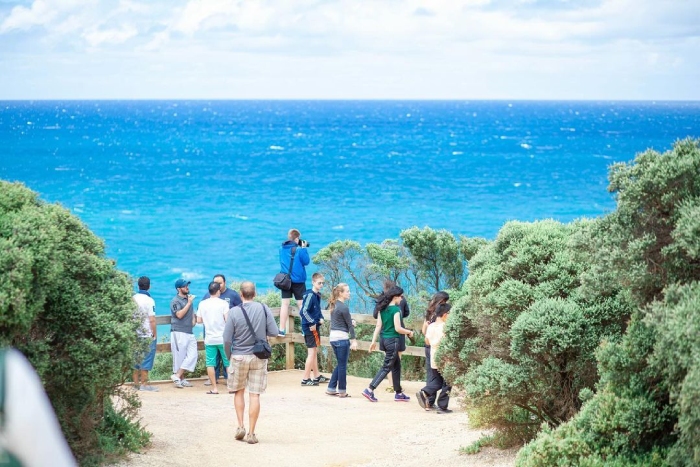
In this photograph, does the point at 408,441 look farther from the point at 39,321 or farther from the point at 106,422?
the point at 39,321

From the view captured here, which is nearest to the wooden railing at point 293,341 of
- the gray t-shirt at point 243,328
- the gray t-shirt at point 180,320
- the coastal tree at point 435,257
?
the gray t-shirt at point 180,320

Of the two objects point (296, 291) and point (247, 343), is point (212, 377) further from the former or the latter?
point (247, 343)

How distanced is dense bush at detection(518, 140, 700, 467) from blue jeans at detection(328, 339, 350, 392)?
246 inches

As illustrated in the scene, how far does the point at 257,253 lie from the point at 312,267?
433 inches

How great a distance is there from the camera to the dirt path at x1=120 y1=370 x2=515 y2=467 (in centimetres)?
891

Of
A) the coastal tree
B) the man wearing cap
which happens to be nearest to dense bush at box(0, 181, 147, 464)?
the man wearing cap

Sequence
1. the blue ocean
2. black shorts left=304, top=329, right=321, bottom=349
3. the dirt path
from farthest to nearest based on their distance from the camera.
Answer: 1. the blue ocean
2. black shorts left=304, top=329, right=321, bottom=349
3. the dirt path

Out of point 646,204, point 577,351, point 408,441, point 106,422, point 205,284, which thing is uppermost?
point 646,204

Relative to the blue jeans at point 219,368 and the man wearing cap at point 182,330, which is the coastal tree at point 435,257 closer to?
the blue jeans at point 219,368

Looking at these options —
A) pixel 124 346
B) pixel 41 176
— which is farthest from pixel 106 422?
pixel 41 176

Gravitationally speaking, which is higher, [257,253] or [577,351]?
[577,351]

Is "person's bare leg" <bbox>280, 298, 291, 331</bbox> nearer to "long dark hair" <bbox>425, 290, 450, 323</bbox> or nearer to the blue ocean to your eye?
"long dark hair" <bbox>425, 290, 450, 323</bbox>

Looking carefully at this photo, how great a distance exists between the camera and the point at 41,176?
83.7 m

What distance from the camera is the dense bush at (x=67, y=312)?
6.14 meters
